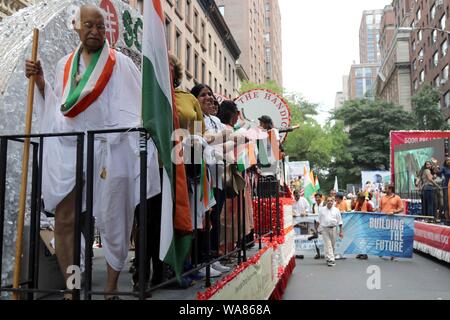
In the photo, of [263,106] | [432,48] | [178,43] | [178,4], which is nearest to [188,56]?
[178,43]

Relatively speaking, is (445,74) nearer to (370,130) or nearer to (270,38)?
(370,130)

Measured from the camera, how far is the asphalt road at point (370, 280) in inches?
291

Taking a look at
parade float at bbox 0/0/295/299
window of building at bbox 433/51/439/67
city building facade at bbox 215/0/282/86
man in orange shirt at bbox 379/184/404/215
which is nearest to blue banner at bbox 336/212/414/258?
man in orange shirt at bbox 379/184/404/215

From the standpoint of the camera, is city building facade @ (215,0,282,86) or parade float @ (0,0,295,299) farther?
city building facade @ (215,0,282,86)

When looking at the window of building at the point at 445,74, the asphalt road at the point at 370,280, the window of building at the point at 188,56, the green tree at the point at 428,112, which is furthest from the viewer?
the window of building at the point at 445,74

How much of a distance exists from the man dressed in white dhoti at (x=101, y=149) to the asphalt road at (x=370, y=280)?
5.17m

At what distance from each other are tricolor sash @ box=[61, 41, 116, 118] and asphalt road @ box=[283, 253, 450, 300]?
551cm

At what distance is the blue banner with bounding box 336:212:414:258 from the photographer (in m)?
12.0

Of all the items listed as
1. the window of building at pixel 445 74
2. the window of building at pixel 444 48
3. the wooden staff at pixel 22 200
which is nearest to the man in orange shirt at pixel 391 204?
the wooden staff at pixel 22 200

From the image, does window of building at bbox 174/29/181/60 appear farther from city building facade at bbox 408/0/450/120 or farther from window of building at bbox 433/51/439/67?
window of building at bbox 433/51/439/67

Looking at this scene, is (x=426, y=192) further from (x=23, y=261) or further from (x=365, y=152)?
(x=365, y=152)

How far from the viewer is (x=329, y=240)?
11.9 m

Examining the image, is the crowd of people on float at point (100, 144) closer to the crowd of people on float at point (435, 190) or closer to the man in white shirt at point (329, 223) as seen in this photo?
the man in white shirt at point (329, 223)

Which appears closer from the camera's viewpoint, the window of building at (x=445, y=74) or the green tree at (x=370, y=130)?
the window of building at (x=445, y=74)
